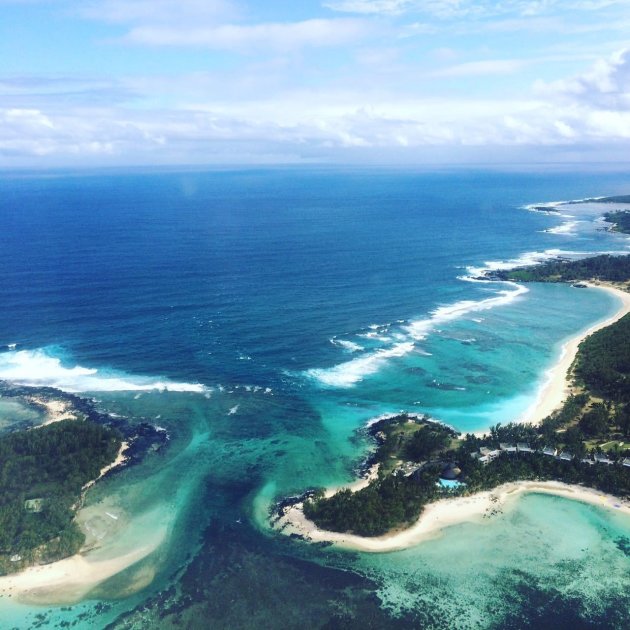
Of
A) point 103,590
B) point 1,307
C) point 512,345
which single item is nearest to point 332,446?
point 103,590

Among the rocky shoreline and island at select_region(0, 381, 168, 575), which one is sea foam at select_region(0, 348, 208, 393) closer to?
the rocky shoreline

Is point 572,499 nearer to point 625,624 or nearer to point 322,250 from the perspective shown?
point 625,624

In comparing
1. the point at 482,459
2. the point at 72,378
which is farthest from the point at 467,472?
the point at 72,378

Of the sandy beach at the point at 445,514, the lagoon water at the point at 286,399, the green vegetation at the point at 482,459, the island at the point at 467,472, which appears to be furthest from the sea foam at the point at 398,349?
the sandy beach at the point at 445,514

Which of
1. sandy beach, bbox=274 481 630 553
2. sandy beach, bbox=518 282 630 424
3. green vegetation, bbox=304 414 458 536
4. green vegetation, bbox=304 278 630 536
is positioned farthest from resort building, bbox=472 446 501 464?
sandy beach, bbox=518 282 630 424

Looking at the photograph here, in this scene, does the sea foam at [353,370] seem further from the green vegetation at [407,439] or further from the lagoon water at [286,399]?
the green vegetation at [407,439]
